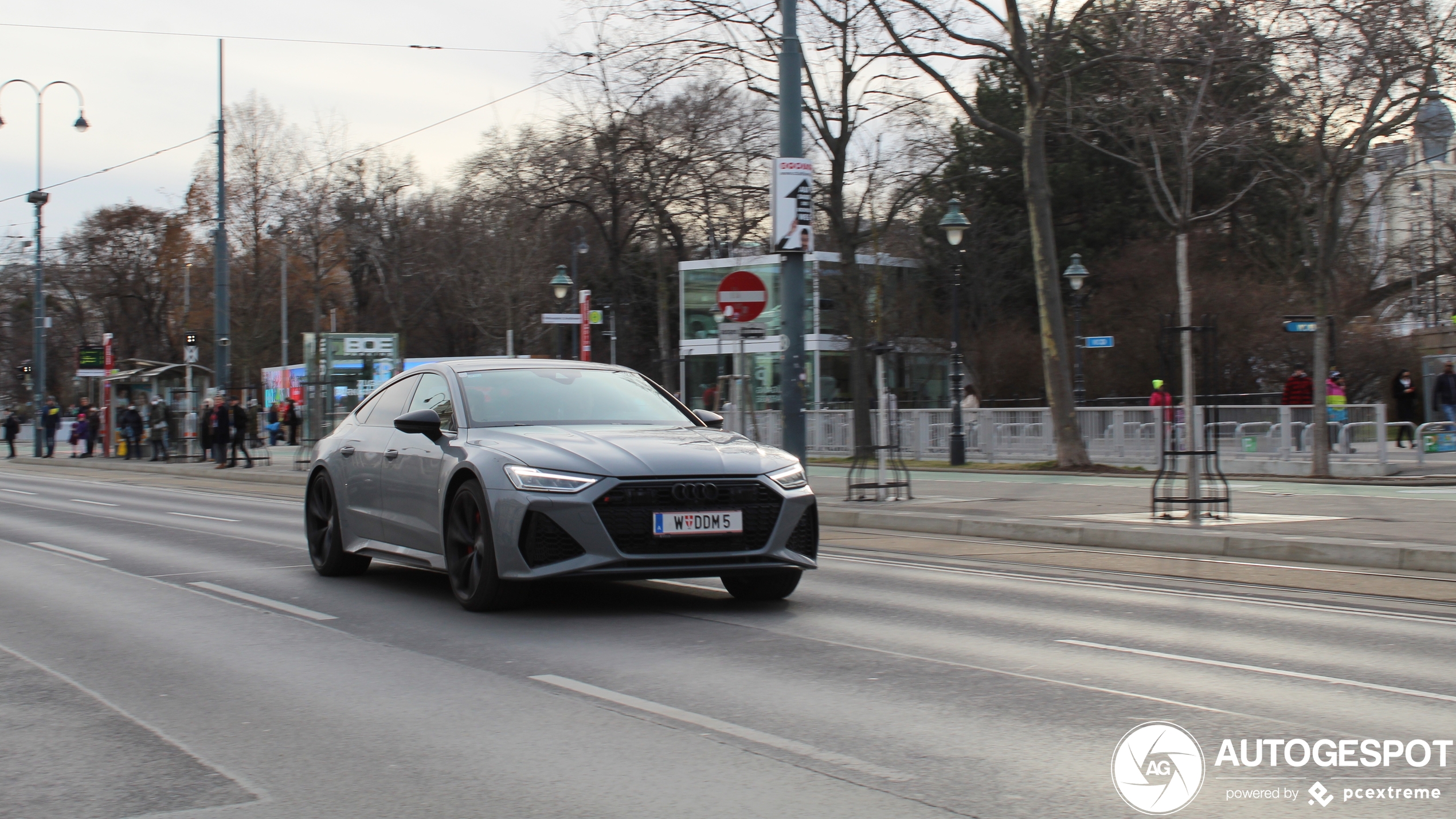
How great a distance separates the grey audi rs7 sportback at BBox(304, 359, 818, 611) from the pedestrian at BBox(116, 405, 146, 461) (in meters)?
37.1

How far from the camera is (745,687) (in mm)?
6223

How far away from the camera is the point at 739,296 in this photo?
16.7 metres

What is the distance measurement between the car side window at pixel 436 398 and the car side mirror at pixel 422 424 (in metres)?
0.17

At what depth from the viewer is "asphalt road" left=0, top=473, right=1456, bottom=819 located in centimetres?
462

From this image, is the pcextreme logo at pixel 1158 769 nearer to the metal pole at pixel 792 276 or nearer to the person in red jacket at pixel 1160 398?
the metal pole at pixel 792 276

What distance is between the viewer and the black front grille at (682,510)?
25.8ft

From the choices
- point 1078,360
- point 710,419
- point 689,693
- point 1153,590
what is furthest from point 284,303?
point 689,693

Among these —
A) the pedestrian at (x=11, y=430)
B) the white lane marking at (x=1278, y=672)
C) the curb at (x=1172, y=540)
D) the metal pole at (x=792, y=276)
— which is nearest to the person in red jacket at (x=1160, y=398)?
the metal pole at (x=792, y=276)

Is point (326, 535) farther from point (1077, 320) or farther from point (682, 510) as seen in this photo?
point (1077, 320)

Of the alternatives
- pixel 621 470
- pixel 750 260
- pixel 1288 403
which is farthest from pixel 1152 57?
pixel 750 260

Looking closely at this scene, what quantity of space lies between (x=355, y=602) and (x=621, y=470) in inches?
97.6

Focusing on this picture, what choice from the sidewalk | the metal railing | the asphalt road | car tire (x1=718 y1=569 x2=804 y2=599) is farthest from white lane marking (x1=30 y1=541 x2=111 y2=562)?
the sidewalk

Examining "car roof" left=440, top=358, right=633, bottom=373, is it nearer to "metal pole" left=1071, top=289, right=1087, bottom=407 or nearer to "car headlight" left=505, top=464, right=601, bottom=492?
"car headlight" left=505, top=464, right=601, bottom=492

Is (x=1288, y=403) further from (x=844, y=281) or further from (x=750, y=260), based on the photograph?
(x=750, y=260)
